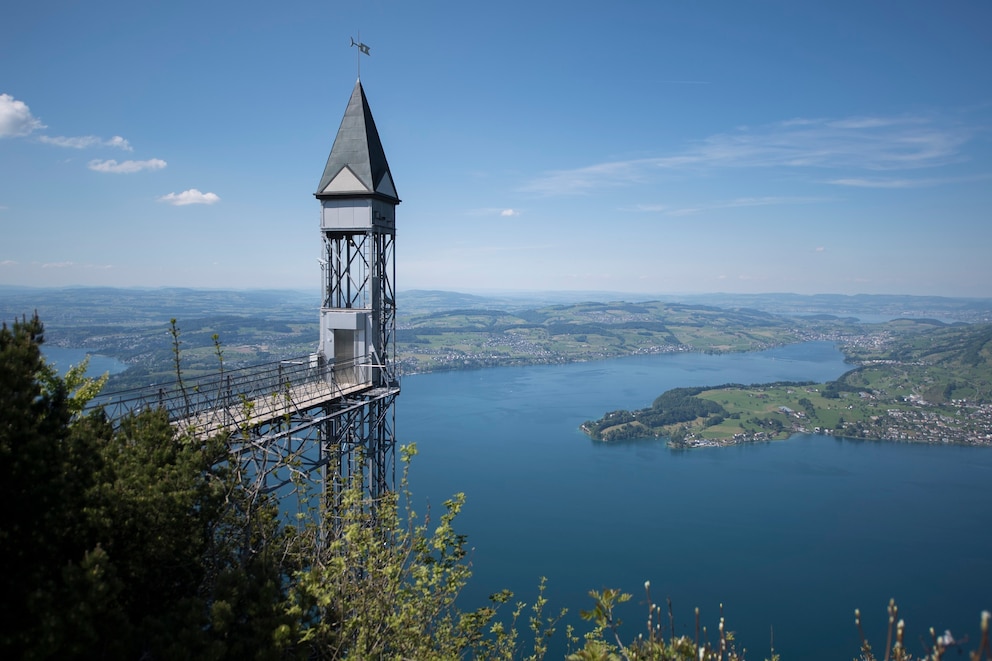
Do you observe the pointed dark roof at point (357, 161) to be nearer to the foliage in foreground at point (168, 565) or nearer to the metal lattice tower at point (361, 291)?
the metal lattice tower at point (361, 291)

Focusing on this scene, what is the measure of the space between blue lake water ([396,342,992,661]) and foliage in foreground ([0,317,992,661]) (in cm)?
1697

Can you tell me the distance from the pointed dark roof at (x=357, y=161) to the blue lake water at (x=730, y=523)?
17256 millimetres

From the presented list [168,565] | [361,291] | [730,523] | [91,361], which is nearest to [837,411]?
[730,523]

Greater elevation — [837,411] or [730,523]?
[837,411]

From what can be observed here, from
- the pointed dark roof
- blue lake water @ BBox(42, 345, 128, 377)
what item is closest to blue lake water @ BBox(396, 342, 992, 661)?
the pointed dark roof

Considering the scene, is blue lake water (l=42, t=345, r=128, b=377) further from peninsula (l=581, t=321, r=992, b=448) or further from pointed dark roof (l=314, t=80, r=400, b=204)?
pointed dark roof (l=314, t=80, r=400, b=204)

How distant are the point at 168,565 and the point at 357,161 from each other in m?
6.90

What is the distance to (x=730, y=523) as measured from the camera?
39.8 m

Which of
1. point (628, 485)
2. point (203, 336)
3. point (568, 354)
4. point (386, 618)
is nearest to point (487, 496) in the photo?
point (628, 485)

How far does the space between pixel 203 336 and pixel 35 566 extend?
95.6 metres

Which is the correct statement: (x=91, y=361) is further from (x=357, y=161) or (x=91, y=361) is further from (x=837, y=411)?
(x=837, y=411)

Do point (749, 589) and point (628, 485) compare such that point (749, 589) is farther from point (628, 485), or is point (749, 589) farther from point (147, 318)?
point (147, 318)

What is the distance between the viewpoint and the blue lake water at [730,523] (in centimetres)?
3050

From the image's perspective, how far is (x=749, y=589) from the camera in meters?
31.9
